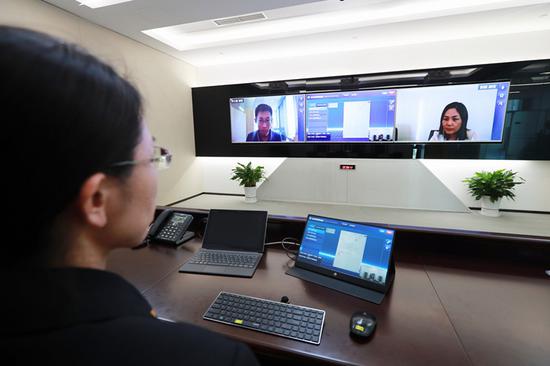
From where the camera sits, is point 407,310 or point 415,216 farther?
point 415,216

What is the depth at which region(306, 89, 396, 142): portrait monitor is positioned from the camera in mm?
3642

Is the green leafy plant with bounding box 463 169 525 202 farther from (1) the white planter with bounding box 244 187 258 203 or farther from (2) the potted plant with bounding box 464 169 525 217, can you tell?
(1) the white planter with bounding box 244 187 258 203

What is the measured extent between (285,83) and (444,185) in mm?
2832

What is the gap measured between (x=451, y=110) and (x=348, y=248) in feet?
11.1

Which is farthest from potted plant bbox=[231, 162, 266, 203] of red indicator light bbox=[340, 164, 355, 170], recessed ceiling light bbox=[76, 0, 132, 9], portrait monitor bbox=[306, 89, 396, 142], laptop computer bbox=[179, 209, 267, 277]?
laptop computer bbox=[179, 209, 267, 277]

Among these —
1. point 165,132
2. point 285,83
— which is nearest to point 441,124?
point 285,83

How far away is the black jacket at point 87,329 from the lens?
0.30m

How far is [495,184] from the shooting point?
10.9 ft

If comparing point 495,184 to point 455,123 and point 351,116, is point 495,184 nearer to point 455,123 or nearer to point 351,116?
point 455,123

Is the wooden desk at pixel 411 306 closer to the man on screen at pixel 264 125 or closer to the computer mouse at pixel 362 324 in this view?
the computer mouse at pixel 362 324

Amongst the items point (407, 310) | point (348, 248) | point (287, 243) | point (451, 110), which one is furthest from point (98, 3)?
point (451, 110)

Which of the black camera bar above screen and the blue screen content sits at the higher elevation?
the black camera bar above screen

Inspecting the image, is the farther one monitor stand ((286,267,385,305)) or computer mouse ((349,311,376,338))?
monitor stand ((286,267,385,305))

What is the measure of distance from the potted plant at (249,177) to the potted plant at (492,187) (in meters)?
3.10
